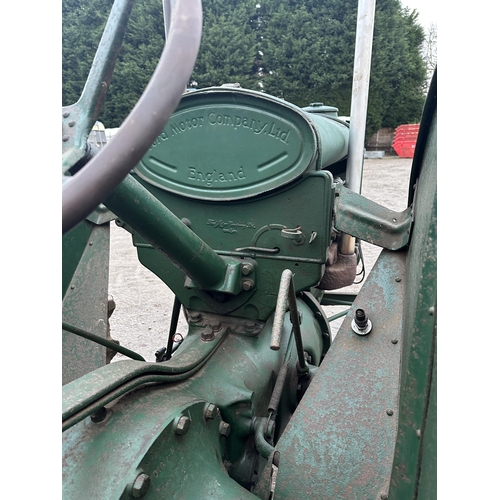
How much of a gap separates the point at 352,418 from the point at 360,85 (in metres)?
1.28

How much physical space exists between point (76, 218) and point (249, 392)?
1026 mm

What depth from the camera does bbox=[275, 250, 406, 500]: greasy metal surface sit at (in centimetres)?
104

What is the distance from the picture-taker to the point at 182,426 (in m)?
0.98

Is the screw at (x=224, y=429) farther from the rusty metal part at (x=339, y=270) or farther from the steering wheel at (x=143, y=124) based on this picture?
the rusty metal part at (x=339, y=270)

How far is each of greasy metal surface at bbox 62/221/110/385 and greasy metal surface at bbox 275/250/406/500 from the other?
796 millimetres

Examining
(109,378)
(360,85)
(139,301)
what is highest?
(360,85)

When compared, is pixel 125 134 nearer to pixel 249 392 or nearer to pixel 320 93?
pixel 249 392

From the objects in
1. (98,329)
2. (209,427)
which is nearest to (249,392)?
(209,427)

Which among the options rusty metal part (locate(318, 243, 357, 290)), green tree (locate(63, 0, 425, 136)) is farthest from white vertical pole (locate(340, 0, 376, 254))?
green tree (locate(63, 0, 425, 136))

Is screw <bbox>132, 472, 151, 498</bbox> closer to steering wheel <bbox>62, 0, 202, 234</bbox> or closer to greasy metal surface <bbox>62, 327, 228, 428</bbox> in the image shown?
greasy metal surface <bbox>62, 327, 228, 428</bbox>

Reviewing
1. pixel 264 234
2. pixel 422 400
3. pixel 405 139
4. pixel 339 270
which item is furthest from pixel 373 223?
pixel 405 139

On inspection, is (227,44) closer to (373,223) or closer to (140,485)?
(373,223)

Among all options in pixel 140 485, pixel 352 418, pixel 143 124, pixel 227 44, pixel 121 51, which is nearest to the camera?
pixel 143 124

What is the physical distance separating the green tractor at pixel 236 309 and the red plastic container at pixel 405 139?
13.8 metres
